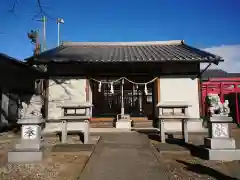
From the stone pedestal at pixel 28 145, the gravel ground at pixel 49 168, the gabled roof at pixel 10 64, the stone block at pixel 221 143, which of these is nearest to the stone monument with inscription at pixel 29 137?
the stone pedestal at pixel 28 145

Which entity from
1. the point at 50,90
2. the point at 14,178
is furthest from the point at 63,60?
the point at 14,178

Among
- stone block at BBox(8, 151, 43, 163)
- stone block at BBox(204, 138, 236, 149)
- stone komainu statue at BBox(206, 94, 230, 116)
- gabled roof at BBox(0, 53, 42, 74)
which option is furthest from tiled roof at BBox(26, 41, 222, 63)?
stone block at BBox(8, 151, 43, 163)

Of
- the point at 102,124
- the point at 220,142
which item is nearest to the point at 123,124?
the point at 102,124

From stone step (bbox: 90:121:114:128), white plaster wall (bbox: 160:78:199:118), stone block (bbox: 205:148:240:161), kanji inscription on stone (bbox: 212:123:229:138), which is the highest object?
white plaster wall (bbox: 160:78:199:118)

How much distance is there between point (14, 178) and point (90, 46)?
1152 centimetres

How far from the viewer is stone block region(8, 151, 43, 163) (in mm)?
5555

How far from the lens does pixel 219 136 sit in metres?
5.96

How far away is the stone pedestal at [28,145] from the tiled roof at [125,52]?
4.99m

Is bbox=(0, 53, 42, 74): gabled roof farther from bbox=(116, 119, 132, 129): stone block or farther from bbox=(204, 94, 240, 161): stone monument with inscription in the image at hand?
bbox=(204, 94, 240, 161): stone monument with inscription

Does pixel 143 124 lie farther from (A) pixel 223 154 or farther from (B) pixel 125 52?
(A) pixel 223 154

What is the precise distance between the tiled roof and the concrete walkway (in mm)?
4734

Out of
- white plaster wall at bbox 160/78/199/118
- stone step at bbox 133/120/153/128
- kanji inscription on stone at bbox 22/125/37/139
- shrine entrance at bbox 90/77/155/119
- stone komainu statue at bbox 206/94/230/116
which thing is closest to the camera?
kanji inscription on stone at bbox 22/125/37/139

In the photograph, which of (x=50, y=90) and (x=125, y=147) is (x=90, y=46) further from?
(x=125, y=147)

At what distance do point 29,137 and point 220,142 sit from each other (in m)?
5.41
